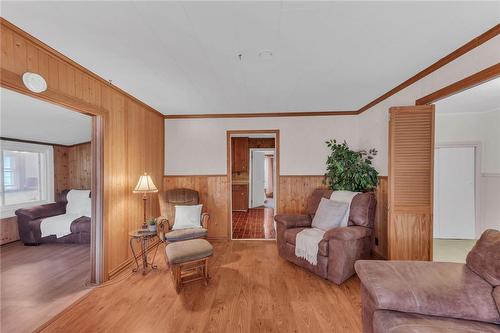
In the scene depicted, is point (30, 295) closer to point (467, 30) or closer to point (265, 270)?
point (265, 270)

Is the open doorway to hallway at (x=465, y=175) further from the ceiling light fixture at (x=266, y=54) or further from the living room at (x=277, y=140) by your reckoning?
the ceiling light fixture at (x=266, y=54)

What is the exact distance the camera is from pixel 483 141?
3854 millimetres

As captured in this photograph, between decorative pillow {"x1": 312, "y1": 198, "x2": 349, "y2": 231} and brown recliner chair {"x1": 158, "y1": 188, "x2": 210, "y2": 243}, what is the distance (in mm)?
1666

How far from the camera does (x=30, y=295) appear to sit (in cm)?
232

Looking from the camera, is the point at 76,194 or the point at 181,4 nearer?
the point at 181,4

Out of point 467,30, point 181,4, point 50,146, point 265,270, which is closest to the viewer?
point 181,4

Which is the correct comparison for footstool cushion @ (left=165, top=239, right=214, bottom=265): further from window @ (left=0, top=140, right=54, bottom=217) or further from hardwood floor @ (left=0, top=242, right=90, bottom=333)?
window @ (left=0, top=140, right=54, bottom=217)

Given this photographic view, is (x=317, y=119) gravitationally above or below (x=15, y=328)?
above

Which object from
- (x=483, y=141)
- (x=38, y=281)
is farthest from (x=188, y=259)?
(x=483, y=141)

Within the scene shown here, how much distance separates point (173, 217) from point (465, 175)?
5.21 metres

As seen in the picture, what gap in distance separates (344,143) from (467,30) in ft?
7.85

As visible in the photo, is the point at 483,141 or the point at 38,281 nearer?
the point at 38,281

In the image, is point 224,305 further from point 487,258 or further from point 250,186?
point 250,186

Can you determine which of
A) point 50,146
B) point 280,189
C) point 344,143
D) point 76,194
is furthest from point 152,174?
point 344,143
